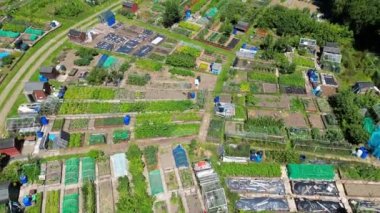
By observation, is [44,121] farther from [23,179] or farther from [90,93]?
[23,179]

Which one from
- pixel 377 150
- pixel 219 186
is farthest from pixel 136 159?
pixel 377 150

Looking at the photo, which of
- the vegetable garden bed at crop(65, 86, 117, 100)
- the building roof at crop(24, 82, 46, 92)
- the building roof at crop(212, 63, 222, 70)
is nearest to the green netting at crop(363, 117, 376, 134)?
the building roof at crop(212, 63, 222, 70)

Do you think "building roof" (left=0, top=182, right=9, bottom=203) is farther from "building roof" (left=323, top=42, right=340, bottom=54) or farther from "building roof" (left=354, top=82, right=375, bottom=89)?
"building roof" (left=323, top=42, right=340, bottom=54)

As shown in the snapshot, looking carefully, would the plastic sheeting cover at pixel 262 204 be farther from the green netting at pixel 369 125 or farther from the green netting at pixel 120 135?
the green netting at pixel 120 135

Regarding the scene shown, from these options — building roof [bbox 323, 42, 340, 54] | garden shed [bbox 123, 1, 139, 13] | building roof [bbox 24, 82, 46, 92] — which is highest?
garden shed [bbox 123, 1, 139, 13]

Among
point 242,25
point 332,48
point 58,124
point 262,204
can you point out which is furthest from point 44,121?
point 332,48
